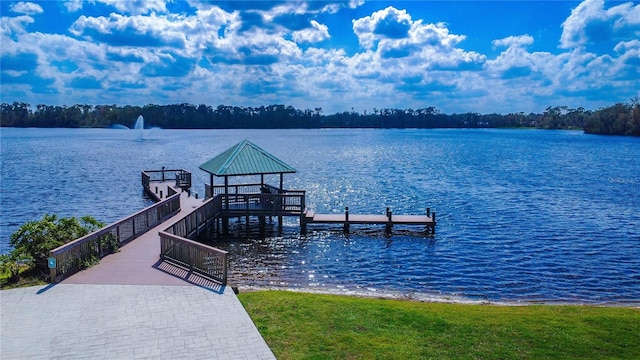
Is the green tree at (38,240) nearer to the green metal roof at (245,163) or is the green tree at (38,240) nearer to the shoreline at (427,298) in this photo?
the shoreline at (427,298)

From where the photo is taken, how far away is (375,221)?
2495 centimetres

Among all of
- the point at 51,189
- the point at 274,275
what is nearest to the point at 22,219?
the point at 51,189

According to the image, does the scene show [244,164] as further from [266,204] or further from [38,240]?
[38,240]

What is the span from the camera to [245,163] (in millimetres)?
24266

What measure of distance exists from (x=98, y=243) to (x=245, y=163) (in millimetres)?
10120

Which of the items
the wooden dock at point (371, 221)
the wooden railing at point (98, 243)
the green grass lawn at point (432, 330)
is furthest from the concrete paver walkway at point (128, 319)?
the wooden dock at point (371, 221)

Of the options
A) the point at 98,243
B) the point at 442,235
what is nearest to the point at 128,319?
the point at 98,243

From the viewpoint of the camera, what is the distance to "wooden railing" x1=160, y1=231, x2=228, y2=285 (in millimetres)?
13383

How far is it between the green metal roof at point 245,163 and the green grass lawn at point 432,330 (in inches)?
451

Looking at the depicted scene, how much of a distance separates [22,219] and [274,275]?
1937 cm

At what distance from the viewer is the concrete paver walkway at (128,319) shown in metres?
9.12

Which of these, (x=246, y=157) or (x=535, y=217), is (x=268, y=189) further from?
(x=535, y=217)

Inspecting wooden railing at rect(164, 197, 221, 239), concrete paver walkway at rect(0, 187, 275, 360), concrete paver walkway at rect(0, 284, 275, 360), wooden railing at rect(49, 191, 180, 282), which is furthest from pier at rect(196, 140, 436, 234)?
concrete paver walkway at rect(0, 284, 275, 360)

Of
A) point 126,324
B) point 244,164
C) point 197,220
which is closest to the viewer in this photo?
point 126,324
